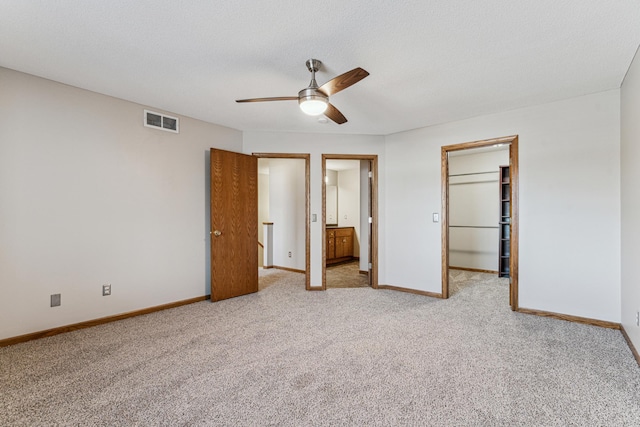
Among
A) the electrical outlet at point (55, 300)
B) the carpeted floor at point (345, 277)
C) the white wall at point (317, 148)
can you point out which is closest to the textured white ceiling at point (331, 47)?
the white wall at point (317, 148)

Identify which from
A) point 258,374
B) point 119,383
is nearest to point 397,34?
point 258,374

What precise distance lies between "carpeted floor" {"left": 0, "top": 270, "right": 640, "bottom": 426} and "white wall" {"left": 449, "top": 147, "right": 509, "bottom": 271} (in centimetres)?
289

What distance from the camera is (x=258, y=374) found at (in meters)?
2.19

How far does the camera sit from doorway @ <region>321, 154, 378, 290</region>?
4.80m

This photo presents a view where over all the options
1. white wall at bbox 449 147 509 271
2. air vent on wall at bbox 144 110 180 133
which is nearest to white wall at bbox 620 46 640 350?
white wall at bbox 449 147 509 271

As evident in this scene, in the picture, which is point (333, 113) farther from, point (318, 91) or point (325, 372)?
point (325, 372)

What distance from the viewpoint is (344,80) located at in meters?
2.26

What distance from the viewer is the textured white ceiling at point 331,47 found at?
190 centimetres

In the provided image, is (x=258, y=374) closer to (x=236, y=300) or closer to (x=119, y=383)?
(x=119, y=383)

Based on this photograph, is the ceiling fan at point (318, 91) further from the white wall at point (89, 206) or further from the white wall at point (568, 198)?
the white wall at point (568, 198)

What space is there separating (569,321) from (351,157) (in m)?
3.28

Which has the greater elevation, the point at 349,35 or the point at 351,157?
the point at 349,35

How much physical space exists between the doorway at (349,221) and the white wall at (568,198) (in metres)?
1.61

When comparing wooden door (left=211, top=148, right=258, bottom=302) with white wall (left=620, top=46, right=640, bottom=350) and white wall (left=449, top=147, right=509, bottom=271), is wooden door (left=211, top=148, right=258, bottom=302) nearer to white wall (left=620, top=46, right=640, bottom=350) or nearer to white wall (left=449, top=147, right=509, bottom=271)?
white wall (left=620, top=46, right=640, bottom=350)
